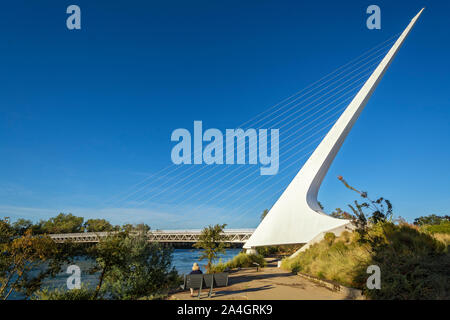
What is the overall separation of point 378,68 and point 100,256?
24221mm

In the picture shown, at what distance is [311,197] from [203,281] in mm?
13686

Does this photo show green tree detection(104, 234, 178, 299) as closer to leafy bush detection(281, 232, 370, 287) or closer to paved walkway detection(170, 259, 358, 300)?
paved walkway detection(170, 259, 358, 300)

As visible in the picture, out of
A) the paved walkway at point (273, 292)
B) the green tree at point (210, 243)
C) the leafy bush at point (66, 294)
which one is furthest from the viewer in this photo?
the green tree at point (210, 243)

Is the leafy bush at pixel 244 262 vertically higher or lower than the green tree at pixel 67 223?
higher

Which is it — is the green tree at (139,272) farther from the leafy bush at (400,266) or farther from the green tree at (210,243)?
the leafy bush at (400,266)

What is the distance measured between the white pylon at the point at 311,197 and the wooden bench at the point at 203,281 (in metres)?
8.55

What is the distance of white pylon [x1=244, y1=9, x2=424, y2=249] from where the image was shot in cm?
1503

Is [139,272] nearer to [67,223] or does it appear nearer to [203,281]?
[203,281]

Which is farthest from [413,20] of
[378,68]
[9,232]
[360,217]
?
[9,232]

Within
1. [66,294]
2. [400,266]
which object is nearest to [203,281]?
[66,294]

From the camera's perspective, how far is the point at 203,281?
6293 millimetres

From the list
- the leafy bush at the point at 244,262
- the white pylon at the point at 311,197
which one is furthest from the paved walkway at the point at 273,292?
the white pylon at the point at 311,197

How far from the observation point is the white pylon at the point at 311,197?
15.0 m
